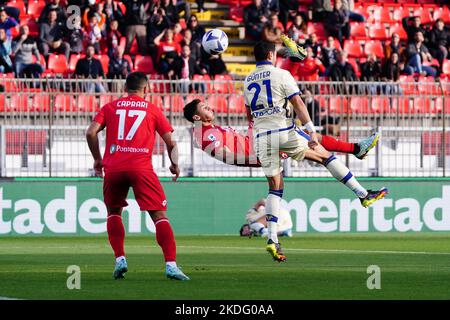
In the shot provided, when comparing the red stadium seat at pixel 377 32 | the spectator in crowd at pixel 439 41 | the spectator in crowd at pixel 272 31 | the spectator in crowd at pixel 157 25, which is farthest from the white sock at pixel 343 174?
the red stadium seat at pixel 377 32

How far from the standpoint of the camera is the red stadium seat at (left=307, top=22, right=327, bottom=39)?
3041cm

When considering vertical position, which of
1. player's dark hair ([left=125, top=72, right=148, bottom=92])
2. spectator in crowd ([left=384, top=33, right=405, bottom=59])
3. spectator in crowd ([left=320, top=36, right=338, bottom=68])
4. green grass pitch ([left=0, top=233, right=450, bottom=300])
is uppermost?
spectator in crowd ([left=384, top=33, right=405, bottom=59])

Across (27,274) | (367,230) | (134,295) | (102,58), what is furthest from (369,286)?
(102,58)

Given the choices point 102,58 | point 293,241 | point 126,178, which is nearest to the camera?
point 126,178

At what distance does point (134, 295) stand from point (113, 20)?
18564mm

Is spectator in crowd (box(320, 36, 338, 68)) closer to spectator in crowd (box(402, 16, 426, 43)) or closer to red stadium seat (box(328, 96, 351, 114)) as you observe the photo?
spectator in crowd (box(402, 16, 426, 43))

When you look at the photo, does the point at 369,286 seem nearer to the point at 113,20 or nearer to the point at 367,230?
the point at 367,230

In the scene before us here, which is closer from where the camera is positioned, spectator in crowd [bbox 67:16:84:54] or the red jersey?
the red jersey

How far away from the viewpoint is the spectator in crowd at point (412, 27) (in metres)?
30.3

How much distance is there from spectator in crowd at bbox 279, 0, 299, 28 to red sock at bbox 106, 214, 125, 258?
733 inches

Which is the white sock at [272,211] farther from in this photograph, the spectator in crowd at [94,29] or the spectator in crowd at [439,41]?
the spectator in crowd at [439,41]

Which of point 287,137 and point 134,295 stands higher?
point 287,137

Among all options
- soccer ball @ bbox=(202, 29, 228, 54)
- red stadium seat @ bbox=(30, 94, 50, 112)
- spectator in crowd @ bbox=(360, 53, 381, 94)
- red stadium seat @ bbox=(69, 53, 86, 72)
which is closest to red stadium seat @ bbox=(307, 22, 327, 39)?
spectator in crowd @ bbox=(360, 53, 381, 94)

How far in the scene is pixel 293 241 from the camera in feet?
66.1
